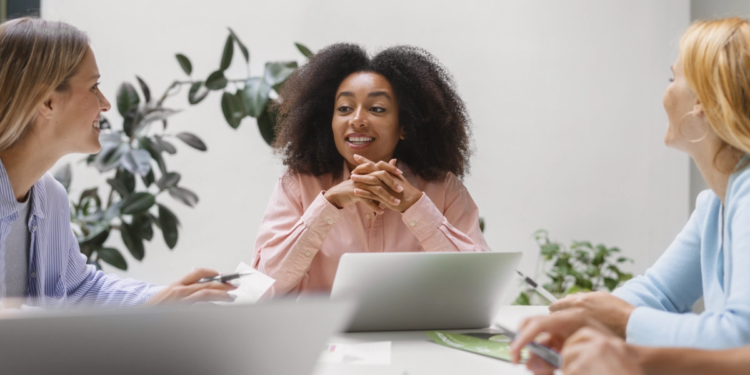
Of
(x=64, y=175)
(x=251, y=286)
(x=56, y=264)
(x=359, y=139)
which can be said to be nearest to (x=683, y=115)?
(x=251, y=286)

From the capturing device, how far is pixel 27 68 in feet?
4.48

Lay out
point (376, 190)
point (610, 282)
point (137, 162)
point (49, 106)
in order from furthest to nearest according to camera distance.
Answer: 1. point (610, 282)
2. point (137, 162)
3. point (376, 190)
4. point (49, 106)

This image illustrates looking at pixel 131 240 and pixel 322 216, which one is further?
pixel 131 240

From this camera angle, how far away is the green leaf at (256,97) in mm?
2512

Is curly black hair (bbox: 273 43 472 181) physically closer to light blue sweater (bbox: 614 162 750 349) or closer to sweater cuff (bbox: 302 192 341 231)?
sweater cuff (bbox: 302 192 341 231)

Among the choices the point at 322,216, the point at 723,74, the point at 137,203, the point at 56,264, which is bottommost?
the point at 137,203

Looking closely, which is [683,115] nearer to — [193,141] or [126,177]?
[193,141]

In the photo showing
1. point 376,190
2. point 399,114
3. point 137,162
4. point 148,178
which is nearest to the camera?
point 376,190

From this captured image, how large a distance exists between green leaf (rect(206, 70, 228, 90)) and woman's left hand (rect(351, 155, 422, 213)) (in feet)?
3.65

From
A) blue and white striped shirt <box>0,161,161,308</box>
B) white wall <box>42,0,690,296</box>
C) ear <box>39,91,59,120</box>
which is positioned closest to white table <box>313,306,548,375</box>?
blue and white striped shirt <box>0,161,161,308</box>

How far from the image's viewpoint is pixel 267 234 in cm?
179

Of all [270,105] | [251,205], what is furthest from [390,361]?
[251,205]

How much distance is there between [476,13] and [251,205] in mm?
1472

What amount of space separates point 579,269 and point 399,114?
1491mm
